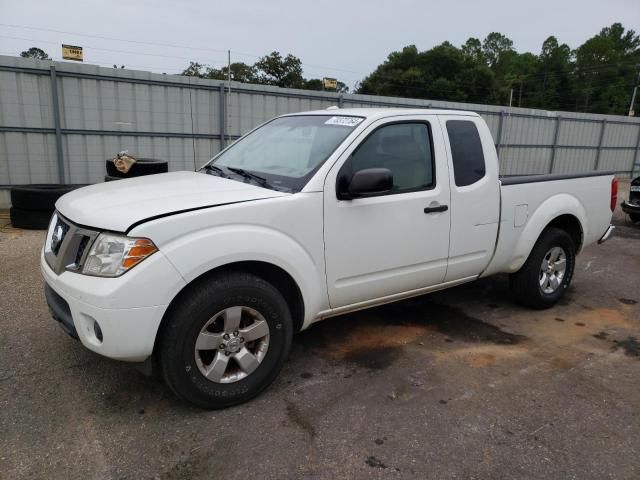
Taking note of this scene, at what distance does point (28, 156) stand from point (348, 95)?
7592mm

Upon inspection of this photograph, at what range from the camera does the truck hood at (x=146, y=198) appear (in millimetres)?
2689

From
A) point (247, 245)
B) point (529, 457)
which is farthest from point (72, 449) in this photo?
point (529, 457)

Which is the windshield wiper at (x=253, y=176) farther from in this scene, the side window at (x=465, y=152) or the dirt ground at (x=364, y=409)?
the side window at (x=465, y=152)

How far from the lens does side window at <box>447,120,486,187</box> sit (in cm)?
392

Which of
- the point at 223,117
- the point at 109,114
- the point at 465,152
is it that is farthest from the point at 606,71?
the point at 465,152

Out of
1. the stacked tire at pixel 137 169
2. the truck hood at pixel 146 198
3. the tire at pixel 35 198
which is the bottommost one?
the tire at pixel 35 198

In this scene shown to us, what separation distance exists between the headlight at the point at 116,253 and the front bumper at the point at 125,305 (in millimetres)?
35

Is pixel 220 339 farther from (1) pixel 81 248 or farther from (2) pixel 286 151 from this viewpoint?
(2) pixel 286 151

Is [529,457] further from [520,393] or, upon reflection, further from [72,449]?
[72,449]

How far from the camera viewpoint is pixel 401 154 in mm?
3682

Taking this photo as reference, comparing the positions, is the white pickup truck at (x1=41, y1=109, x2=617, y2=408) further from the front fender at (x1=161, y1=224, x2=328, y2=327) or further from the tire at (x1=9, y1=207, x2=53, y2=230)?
the tire at (x1=9, y1=207, x2=53, y2=230)

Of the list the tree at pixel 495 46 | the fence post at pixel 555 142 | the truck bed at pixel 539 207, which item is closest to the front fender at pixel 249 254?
the truck bed at pixel 539 207

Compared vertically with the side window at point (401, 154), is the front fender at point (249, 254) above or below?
below

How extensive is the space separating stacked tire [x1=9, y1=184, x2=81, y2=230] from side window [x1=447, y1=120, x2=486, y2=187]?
19.6ft
